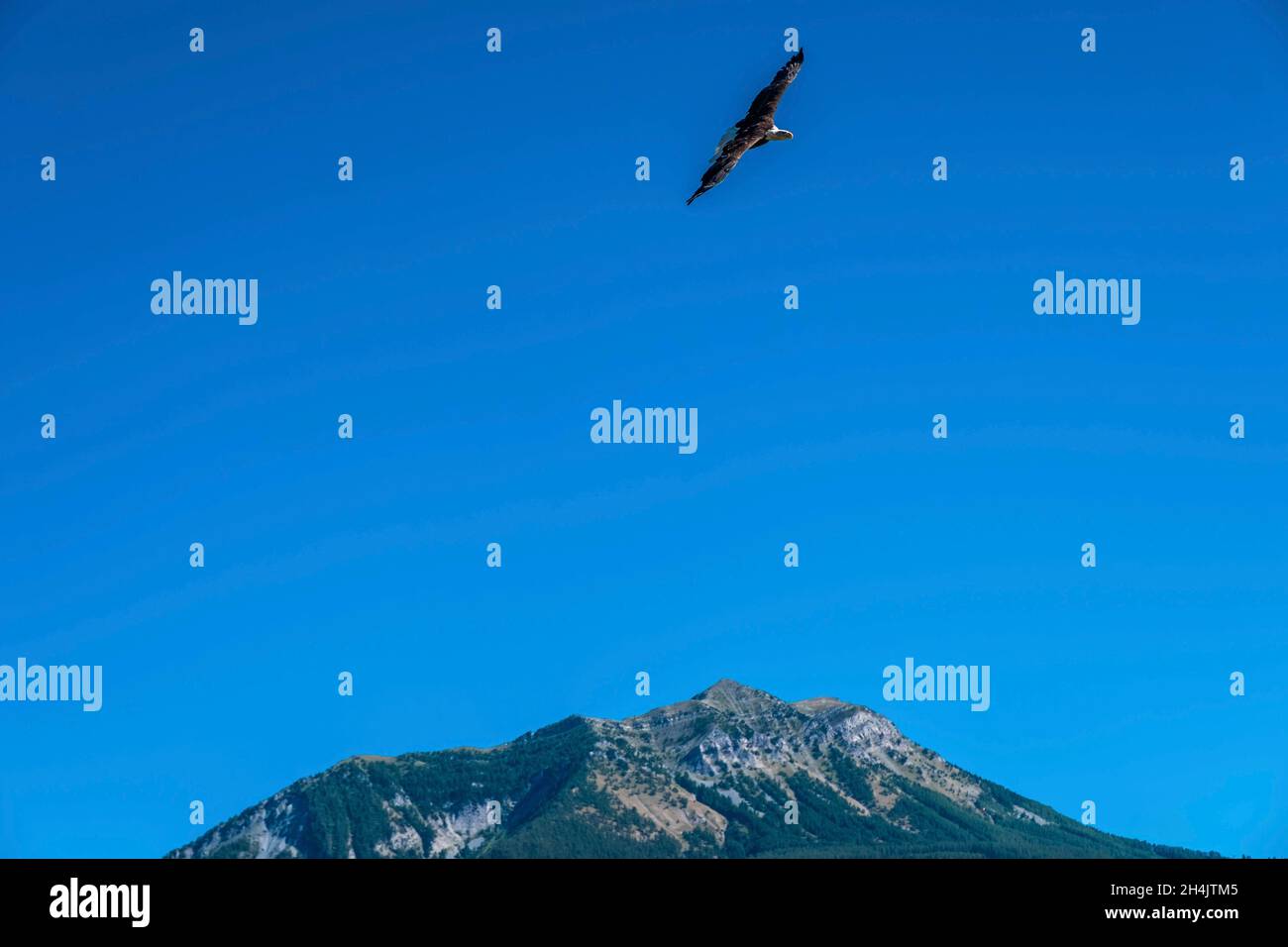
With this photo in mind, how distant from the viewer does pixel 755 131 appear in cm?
9275

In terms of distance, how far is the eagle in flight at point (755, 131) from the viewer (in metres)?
86.6

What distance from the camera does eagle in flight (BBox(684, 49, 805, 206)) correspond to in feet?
284
